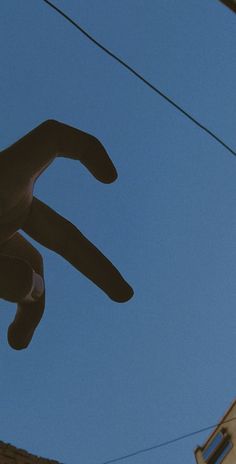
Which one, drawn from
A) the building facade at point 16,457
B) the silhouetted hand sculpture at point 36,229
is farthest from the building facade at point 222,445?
the silhouetted hand sculpture at point 36,229

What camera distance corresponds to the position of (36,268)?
353 cm

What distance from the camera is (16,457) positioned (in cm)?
1059

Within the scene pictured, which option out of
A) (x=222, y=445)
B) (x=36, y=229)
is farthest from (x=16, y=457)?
(x=36, y=229)

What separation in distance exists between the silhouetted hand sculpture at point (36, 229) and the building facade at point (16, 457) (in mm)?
7830

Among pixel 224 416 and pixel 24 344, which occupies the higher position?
pixel 224 416

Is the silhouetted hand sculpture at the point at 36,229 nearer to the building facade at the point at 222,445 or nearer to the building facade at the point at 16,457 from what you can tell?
the building facade at the point at 16,457

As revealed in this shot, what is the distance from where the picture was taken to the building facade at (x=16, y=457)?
412 inches

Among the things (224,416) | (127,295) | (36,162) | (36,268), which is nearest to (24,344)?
(36,268)

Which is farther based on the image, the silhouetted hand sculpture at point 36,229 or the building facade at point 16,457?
the building facade at point 16,457

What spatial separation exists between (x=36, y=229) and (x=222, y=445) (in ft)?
46.6

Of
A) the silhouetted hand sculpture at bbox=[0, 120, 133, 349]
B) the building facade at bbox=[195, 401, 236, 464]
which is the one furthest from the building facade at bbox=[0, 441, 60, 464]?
the silhouetted hand sculpture at bbox=[0, 120, 133, 349]

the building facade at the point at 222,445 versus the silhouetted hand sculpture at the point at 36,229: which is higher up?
the building facade at the point at 222,445

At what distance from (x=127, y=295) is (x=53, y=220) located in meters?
0.66

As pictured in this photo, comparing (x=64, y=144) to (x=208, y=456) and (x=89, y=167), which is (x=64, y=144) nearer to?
(x=89, y=167)
